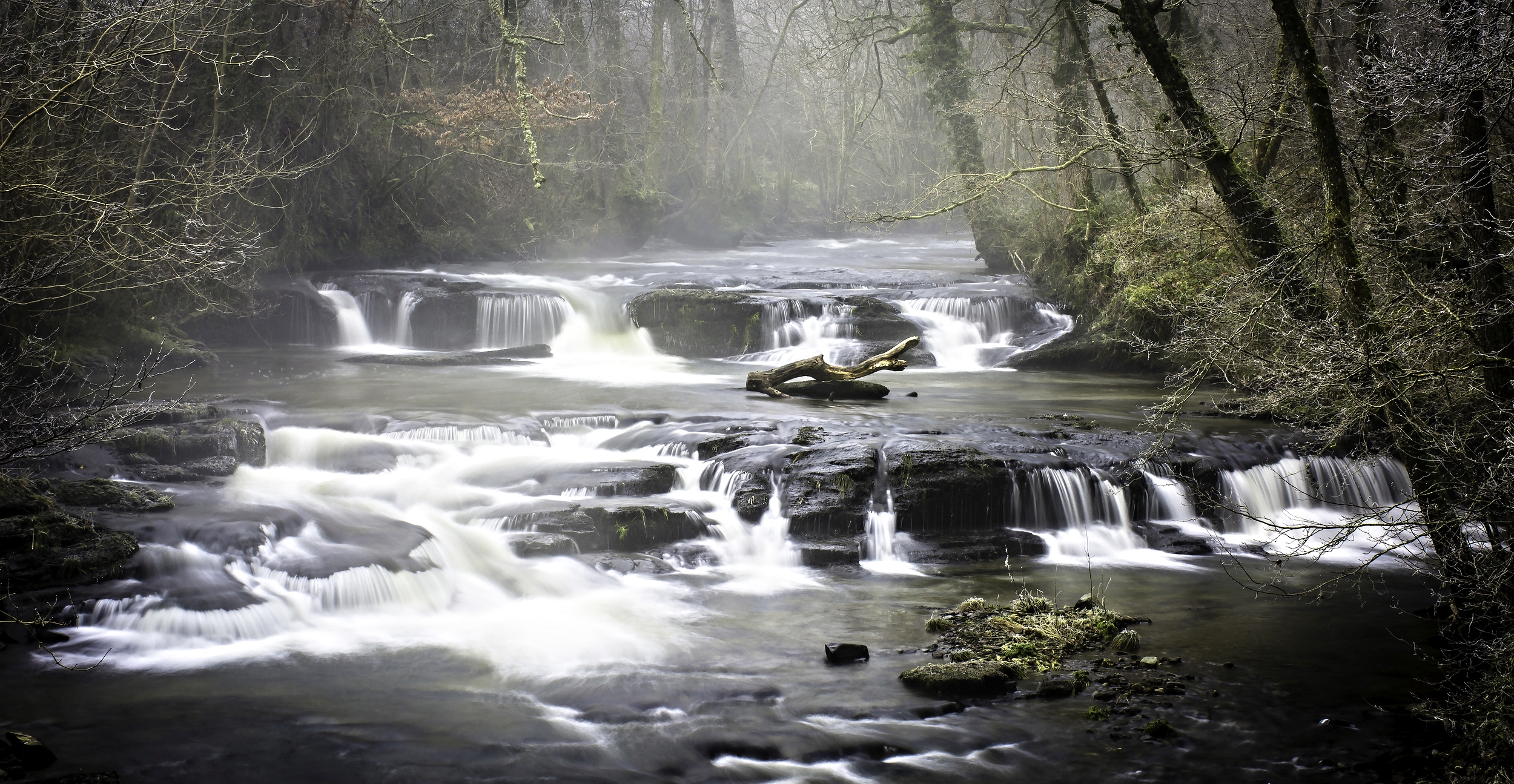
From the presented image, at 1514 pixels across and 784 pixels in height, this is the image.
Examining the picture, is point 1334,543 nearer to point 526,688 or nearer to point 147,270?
point 526,688

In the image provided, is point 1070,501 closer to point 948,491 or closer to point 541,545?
point 948,491

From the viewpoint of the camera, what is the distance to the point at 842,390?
13859 mm

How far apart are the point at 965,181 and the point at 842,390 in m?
3.02

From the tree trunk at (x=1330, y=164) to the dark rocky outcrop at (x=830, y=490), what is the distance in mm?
4531

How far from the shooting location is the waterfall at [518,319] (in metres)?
19.9

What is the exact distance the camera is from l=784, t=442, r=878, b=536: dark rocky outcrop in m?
9.64

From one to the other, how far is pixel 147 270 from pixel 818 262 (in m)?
18.6

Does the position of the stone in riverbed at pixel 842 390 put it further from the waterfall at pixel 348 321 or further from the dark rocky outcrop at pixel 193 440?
the waterfall at pixel 348 321

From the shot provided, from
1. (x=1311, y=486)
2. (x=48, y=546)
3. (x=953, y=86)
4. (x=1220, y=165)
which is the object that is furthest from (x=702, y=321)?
(x=48, y=546)

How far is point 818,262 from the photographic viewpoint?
27734 millimetres

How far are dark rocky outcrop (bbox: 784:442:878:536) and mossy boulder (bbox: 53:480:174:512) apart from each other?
518 centimetres

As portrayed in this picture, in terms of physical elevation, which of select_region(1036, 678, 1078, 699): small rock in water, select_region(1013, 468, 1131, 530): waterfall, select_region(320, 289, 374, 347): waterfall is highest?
select_region(320, 289, 374, 347): waterfall

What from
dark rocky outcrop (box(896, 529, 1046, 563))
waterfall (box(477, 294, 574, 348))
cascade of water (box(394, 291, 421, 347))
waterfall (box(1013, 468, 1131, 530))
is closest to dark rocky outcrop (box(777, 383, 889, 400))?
waterfall (box(1013, 468, 1131, 530))

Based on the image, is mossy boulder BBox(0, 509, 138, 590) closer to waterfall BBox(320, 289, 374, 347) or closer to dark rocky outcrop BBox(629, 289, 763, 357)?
dark rocky outcrop BBox(629, 289, 763, 357)
